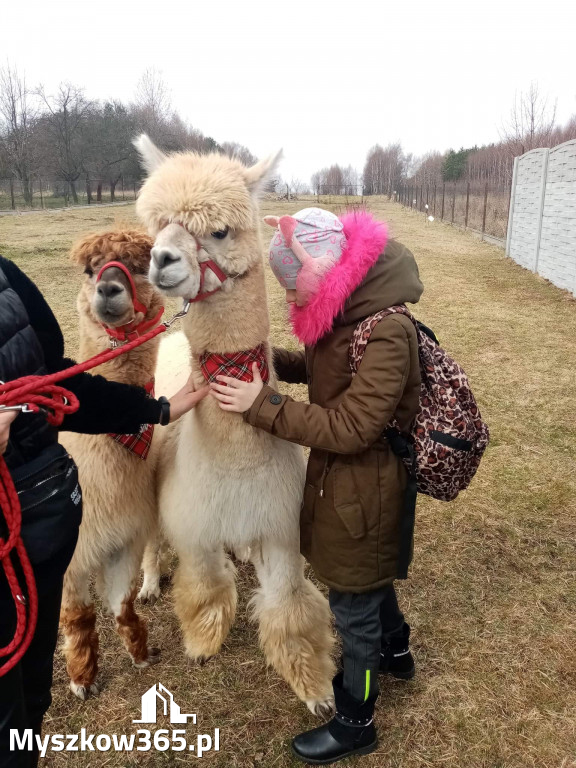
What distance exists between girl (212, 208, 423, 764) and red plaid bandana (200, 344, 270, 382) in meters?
0.04

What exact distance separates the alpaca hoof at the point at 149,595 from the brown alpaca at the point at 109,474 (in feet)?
2.10

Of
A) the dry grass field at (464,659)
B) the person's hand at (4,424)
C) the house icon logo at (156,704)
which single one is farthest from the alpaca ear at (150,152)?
the house icon logo at (156,704)

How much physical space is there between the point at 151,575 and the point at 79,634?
0.72m

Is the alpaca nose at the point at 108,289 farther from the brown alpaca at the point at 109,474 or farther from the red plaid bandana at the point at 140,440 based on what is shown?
the red plaid bandana at the point at 140,440

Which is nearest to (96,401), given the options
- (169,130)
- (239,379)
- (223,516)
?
(239,379)

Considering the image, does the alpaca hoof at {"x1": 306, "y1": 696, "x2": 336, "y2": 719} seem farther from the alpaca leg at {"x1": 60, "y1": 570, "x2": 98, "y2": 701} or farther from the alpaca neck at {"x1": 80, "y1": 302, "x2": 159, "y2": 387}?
the alpaca neck at {"x1": 80, "y1": 302, "x2": 159, "y2": 387}

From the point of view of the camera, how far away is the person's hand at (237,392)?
154cm

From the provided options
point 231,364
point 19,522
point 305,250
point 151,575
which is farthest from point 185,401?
point 151,575

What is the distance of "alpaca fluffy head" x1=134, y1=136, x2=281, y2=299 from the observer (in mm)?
1410

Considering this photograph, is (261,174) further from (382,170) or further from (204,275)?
(382,170)

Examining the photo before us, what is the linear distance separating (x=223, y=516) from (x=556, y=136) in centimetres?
2779

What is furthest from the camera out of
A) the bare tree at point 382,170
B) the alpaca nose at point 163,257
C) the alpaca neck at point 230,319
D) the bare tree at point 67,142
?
the bare tree at point 382,170

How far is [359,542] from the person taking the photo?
160 cm

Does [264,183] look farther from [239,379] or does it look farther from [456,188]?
[456,188]
